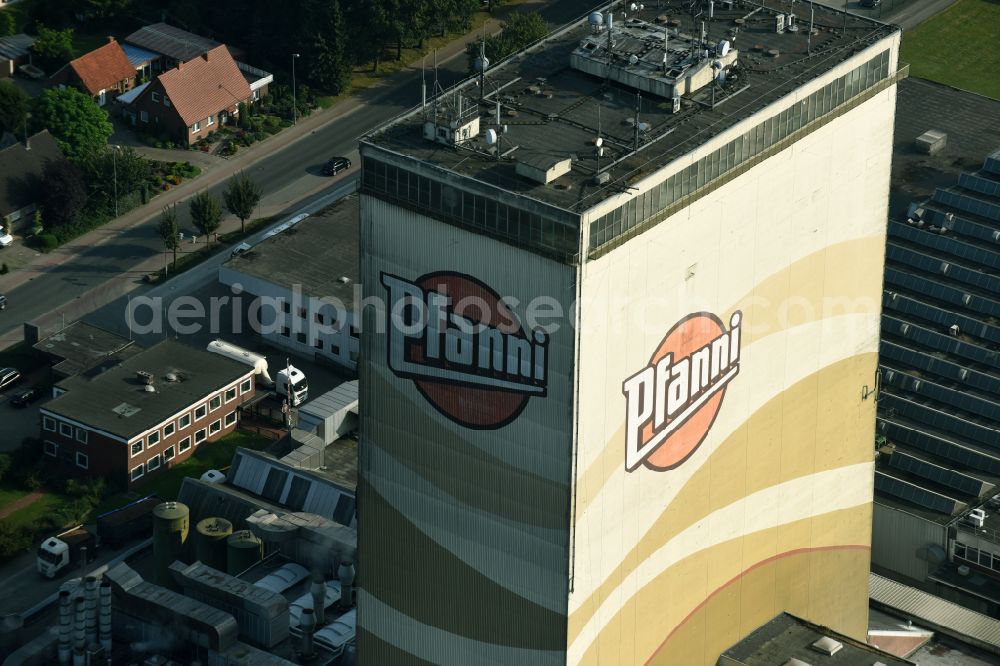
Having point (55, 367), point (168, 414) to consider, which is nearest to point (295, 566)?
point (168, 414)

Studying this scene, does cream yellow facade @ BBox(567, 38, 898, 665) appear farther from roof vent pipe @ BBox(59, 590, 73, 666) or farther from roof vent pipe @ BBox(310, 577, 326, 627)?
roof vent pipe @ BBox(59, 590, 73, 666)

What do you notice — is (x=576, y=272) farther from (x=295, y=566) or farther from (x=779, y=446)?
(x=295, y=566)

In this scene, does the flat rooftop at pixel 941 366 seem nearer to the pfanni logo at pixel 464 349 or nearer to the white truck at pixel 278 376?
the white truck at pixel 278 376

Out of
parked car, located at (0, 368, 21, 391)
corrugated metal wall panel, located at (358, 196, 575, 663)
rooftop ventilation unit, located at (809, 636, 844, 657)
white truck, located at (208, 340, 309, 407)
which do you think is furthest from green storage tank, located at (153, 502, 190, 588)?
rooftop ventilation unit, located at (809, 636, 844, 657)

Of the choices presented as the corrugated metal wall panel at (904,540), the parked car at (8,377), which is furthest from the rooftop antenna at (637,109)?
the parked car at (8,377)

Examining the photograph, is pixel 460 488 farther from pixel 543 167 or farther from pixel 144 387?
pixel 144 387

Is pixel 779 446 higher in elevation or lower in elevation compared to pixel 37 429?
higher
